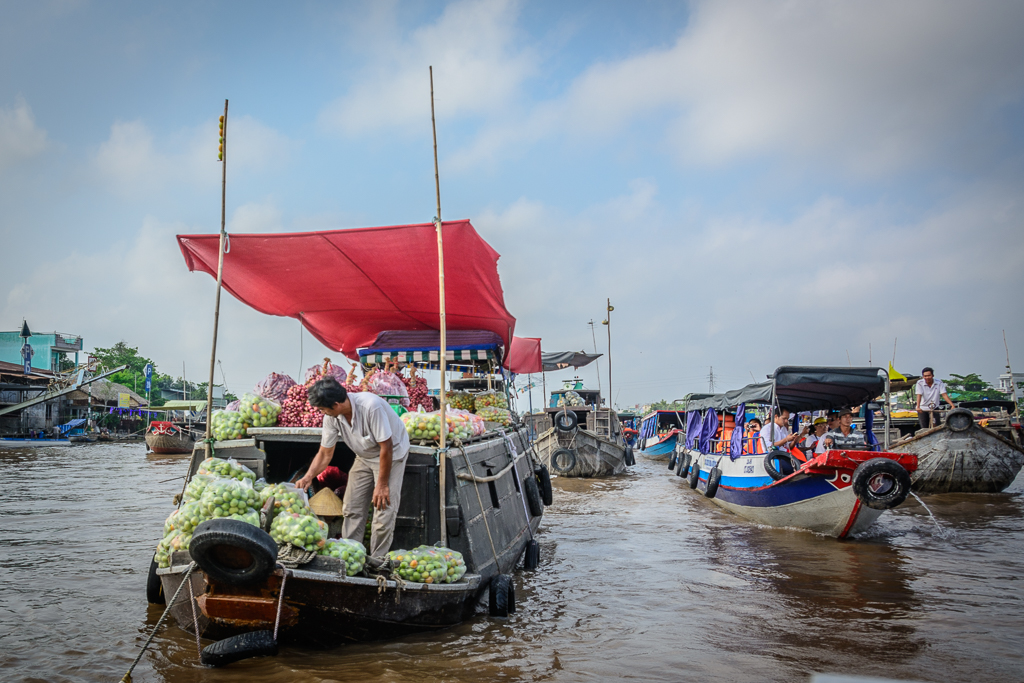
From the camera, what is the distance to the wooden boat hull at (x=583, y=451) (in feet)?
57.3

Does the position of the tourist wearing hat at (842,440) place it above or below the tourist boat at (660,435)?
above

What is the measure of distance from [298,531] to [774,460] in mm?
7523

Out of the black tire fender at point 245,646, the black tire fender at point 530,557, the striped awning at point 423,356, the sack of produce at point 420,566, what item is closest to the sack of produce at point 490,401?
the striped awning at point 423,356

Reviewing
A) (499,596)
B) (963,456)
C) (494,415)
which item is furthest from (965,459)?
(499,596)

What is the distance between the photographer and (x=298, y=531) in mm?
3662

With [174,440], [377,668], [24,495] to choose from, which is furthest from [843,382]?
[174,440]

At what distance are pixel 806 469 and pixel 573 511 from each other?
4777 mm

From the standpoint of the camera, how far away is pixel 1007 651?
4.39m

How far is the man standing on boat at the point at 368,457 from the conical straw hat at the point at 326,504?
0.35 ft

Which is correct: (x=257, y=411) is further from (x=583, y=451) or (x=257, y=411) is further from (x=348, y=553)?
(x=583, y=451)

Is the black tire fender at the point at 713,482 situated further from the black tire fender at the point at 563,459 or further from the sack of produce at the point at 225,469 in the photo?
the sack of produce at the point at 225,469

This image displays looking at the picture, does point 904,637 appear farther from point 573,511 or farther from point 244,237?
point 573,511

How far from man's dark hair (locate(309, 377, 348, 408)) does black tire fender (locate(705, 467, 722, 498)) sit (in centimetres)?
899

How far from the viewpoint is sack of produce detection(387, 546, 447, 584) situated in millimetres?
4012
